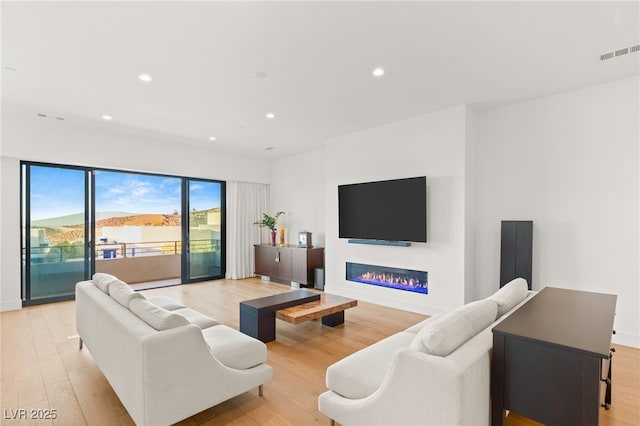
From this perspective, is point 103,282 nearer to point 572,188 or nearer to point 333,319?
point 333,319

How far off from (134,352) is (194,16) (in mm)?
2310

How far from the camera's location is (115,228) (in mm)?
6961

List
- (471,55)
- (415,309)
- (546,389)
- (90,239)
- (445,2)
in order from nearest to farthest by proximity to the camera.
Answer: (546,389) → (445,2) → (471,55) → (415,309) → (90,239)

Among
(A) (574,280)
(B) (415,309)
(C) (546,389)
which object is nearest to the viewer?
(C) (546,389)

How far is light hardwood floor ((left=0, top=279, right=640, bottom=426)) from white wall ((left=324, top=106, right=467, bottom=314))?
51 cm

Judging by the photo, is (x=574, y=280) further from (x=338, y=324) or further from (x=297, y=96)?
(x=297, y=96)

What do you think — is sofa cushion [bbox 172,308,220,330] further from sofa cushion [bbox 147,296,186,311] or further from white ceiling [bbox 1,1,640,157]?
white ceiling [bbox 1,1,640,157]

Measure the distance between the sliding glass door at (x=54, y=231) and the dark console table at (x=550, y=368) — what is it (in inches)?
245

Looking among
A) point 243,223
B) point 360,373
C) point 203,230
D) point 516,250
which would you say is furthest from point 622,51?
point 203,230

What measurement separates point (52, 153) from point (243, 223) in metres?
3.68

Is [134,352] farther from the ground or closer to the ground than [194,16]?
closer to the ground

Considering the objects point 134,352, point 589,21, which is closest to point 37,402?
point 134,352

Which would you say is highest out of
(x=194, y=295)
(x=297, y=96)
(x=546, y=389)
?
(x=297, y=96)

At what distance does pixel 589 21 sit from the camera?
2.42 meters
